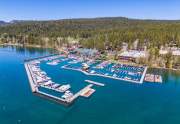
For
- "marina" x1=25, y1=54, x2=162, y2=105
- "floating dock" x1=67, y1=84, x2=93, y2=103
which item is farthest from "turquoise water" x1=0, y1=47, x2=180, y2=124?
"marina" x1=25, y1=54, x2=162, y2=105

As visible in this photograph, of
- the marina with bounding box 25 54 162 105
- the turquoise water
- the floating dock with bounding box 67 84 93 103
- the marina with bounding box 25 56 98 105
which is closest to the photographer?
the turquoise water

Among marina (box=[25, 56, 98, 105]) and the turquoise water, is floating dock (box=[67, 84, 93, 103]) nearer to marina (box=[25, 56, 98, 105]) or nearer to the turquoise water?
marina (box=[25, 56, 98, 105])

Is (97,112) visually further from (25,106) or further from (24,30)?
(24,30)

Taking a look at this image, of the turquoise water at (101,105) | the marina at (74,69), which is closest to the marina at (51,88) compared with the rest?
the marina at (74,69)

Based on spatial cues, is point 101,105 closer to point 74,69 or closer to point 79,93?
point 79,93

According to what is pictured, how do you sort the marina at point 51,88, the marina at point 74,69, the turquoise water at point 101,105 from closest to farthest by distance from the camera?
the turquoise water at point 101,105 < the marina at point 51,88 < the marina at point 74,69

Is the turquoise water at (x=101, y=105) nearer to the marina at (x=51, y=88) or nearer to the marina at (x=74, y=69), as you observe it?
the marina at (x=51, y=88)

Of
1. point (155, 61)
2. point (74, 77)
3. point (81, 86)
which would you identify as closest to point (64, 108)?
point (81, 86)

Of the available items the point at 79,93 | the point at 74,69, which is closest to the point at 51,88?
the point at 79,93

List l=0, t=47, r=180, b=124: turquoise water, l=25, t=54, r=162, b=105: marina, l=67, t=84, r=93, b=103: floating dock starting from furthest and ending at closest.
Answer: l=25, t=54, r=162, b=105: marina → l=67, t=84, r=93, b=103: floating dock → l=0, t=47, r=180, b=124: turquoise water
